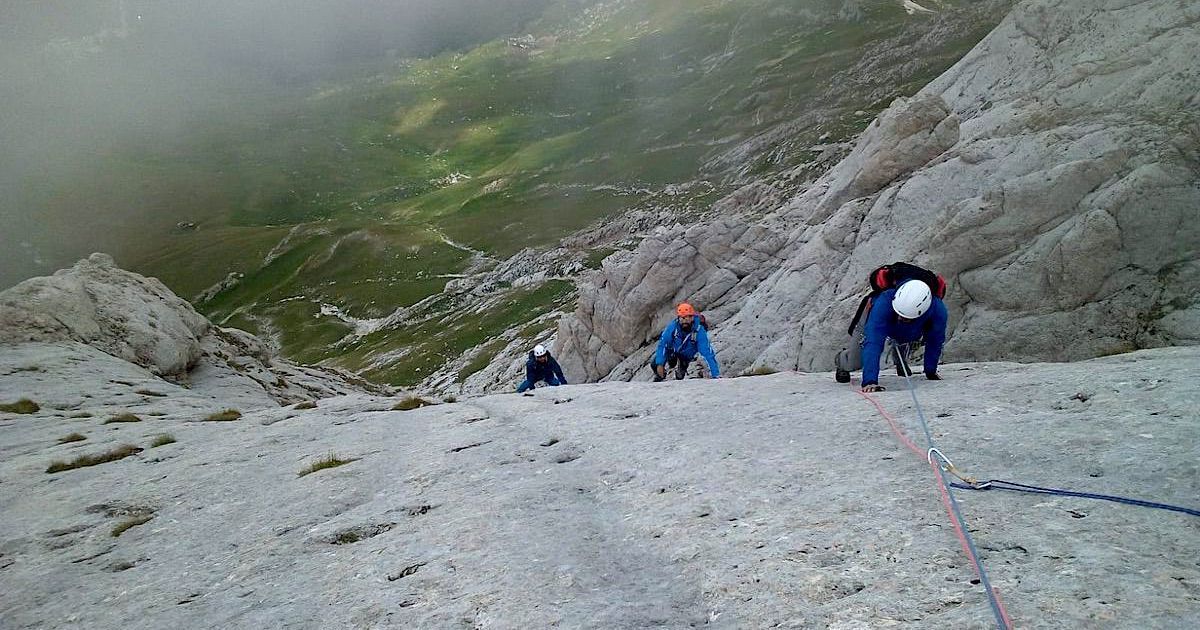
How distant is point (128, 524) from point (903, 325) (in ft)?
57.1

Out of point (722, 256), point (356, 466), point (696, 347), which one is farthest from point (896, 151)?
point (356, 466)

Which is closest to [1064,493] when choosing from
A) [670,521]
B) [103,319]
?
[670,521]

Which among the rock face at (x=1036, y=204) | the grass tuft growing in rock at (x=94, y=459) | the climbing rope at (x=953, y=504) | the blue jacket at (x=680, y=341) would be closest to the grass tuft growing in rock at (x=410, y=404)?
the grass tuft growing in rock at (x=94, y=459)

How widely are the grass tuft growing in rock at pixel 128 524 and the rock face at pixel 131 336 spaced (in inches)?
862

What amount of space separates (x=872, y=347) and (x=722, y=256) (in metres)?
38.7

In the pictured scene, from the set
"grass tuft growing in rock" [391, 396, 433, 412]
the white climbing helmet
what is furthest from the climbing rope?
"grass tuft growing in rock" [391, 396, 433, 412]

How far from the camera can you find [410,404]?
880 inches

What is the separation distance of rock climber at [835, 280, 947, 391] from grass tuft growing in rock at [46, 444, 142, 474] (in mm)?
20613

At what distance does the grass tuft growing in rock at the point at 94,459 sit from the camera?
16.3 m

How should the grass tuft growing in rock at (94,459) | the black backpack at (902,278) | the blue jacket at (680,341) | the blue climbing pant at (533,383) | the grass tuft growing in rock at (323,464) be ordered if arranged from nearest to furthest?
Result: the grass tuft growing in rock at (323,464) → the black backpack at (902,278) → the grass tuft growing in rock at (94,459) → the blue jacket at (680,341) → the blue climbing pant at (533,383)

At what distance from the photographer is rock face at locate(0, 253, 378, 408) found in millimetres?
32156

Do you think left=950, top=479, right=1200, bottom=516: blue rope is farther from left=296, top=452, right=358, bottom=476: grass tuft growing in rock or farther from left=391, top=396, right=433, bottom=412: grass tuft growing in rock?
left=391, top=396, right=433, bottom=412: grass tuft growing in rock

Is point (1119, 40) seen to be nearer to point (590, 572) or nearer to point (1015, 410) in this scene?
point (1015, 410)

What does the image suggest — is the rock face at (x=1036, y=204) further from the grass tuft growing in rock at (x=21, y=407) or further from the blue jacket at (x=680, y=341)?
the grass tuft growing in rock at (x=21, y=407)
